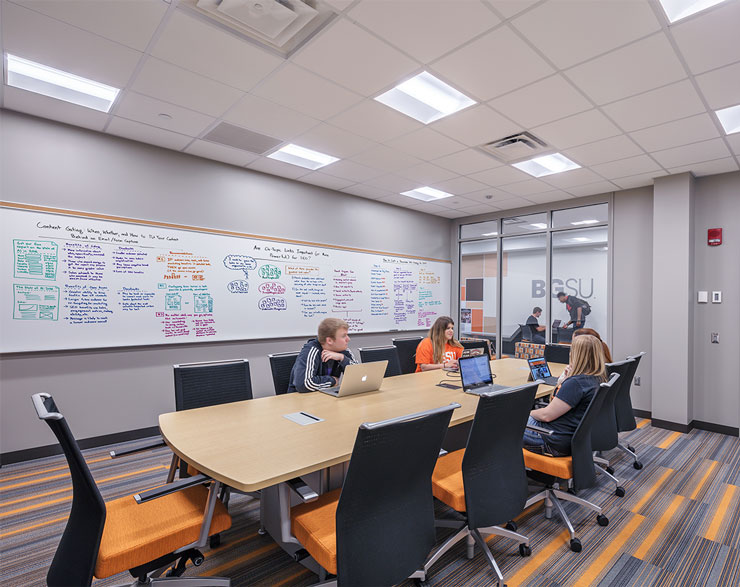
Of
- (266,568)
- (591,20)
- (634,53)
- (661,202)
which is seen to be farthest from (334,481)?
(661,202)

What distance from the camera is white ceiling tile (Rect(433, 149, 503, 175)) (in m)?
4.00

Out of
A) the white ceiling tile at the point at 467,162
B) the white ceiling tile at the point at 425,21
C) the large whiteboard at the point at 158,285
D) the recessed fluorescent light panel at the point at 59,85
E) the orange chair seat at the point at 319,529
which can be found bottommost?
Answer: the orange chair seat at the point at 319,529

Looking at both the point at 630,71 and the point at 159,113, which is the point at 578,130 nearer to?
the point at 630,71

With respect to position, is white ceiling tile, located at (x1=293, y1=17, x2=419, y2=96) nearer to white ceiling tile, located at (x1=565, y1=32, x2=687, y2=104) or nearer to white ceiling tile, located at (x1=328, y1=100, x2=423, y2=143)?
white ceiling tile, located at (x1=328, y1=100, x2=423, y2=143)

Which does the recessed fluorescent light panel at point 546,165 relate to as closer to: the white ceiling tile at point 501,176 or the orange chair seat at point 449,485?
the white ceiling tile at point 501,176

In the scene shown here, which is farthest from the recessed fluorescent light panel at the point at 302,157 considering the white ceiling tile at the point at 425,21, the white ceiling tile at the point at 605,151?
the white ceiling tile at the point at 605,151

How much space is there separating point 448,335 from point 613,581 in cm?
227

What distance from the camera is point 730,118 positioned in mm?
3311

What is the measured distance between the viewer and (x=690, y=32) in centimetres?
218

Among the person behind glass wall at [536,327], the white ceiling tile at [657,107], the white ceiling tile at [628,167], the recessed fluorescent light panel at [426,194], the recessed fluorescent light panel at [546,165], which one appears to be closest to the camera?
the white ceiling tile at [657,107]

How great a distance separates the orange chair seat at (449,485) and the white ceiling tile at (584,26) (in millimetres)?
2440

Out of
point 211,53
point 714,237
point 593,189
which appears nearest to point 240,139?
point 211,53

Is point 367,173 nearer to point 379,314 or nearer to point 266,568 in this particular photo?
point 379,314

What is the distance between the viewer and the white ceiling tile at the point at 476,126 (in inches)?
124
